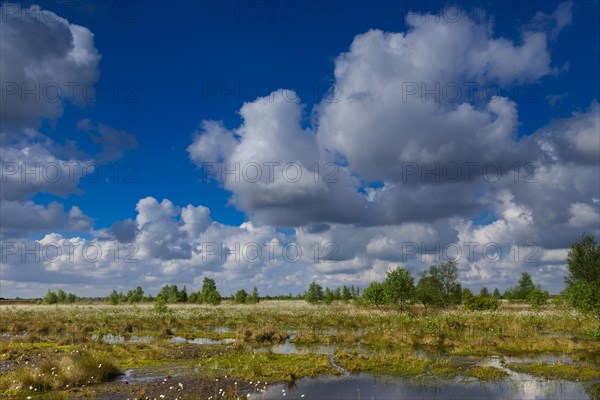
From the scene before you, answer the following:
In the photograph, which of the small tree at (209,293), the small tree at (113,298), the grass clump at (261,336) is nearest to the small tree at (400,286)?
the grass clump at (261,336)

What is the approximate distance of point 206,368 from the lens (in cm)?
2794

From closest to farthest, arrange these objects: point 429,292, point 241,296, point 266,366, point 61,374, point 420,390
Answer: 1. point 420,390
2. point 61,374
3. point 266,366
4. point 429,292
5. point 241,296

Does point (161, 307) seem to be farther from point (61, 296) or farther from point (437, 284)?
point (61, 296)

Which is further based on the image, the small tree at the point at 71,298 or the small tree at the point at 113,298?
the small tree at the point at 71,298

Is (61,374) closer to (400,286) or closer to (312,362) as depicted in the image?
(312,362)

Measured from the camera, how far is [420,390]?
22.6 m

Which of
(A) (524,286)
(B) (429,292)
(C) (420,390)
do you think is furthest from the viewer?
(A) (524,286)

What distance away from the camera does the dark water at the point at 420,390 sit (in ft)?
69.9

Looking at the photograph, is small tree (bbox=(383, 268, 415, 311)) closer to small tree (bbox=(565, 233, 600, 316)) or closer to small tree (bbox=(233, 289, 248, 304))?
small tree (bbox=(565, 233, 600, 316))

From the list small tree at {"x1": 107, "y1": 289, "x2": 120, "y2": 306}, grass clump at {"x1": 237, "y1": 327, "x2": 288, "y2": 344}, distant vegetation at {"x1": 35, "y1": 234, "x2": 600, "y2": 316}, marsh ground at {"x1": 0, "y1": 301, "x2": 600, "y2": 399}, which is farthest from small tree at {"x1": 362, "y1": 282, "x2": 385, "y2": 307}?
small tree at {"x1": 107, "y1": 289, "x2": 120, "y2": 306}

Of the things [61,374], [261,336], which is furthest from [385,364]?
[61,374]

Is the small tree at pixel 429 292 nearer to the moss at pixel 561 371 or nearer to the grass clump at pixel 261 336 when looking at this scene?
the grass clump at pixel 261 336

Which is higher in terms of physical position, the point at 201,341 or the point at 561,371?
the point at 561,371

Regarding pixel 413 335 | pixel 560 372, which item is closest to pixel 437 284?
pixel 413 335
